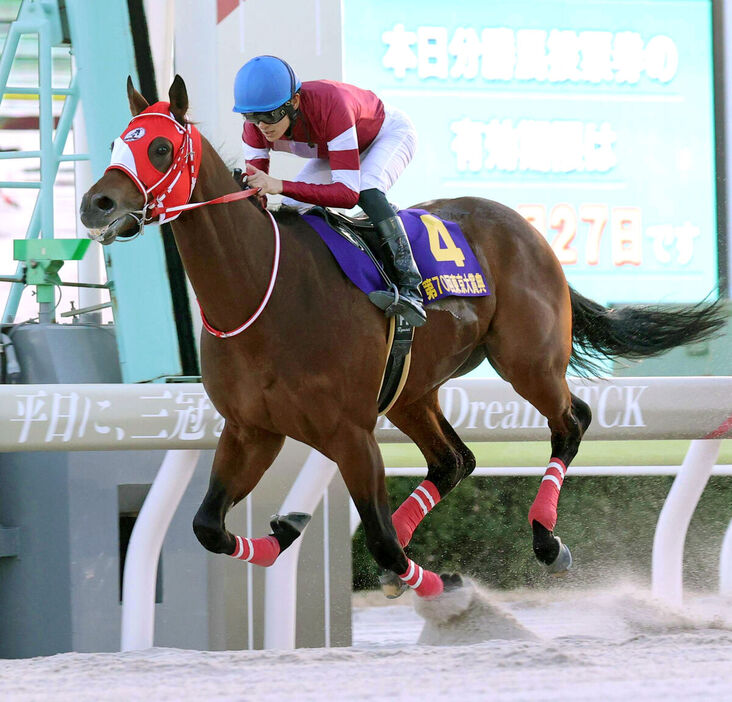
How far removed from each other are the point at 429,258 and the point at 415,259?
45 mm

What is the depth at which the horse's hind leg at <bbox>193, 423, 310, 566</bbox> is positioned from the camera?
3.27m

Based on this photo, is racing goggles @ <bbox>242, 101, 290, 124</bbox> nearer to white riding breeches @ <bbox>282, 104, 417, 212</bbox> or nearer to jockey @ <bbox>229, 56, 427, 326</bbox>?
jockey @ <bbox>229, 56, 427, 326</bbox>

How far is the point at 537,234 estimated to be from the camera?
154 inches

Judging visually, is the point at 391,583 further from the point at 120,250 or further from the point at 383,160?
the point at 120,250

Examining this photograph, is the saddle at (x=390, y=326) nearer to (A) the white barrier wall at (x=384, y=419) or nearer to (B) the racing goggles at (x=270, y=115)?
(B) the racing goggles at (x=270, y=115)

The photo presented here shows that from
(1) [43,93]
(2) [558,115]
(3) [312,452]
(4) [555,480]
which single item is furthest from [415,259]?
(2) [558,115]

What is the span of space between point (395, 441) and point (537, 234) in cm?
86

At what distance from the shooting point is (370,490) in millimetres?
3158

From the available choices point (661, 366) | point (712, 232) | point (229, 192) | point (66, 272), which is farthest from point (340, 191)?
point (66, 272)

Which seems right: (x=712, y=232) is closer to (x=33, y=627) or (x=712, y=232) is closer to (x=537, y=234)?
(x=537, y=234)

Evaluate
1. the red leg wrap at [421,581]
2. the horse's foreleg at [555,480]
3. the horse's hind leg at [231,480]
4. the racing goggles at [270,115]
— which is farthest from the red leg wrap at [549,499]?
the racing goggles at [270,115]

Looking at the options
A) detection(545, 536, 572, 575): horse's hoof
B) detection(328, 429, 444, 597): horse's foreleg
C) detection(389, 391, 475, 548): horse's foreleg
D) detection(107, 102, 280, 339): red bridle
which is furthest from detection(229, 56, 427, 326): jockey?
detection(545, 536, 572, 575): horse's hoof

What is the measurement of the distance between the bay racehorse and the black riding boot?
0.21ft

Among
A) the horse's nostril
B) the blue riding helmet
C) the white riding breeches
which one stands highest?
the blue riding helmet
